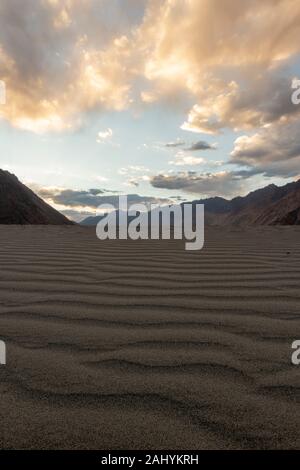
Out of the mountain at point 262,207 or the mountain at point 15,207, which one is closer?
the mountain at point 15,207

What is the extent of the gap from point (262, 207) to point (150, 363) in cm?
5986

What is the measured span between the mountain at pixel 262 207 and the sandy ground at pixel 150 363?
25653 millimetres

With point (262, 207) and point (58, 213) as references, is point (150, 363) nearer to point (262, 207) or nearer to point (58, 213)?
point (58, 213)

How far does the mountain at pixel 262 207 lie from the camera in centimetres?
4015

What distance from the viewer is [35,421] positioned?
112 centimetres

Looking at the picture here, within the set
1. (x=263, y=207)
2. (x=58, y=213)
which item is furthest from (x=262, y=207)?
(x=58, y=213)

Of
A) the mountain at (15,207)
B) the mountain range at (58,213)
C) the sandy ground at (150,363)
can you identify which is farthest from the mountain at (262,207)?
the sandy ground at (150,363)

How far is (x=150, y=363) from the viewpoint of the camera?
1.48 meters

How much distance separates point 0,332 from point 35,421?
776 millimetres

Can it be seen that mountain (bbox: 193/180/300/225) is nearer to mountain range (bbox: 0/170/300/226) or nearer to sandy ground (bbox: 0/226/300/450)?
mountain range (bbox: 0/170/300/226)

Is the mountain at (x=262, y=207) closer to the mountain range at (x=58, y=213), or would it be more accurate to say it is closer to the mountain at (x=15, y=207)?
the mountain range at (x=58, y=213)

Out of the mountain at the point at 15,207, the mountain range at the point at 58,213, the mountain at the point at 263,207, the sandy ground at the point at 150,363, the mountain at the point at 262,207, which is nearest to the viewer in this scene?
the sandy ground at the point at 150,363
